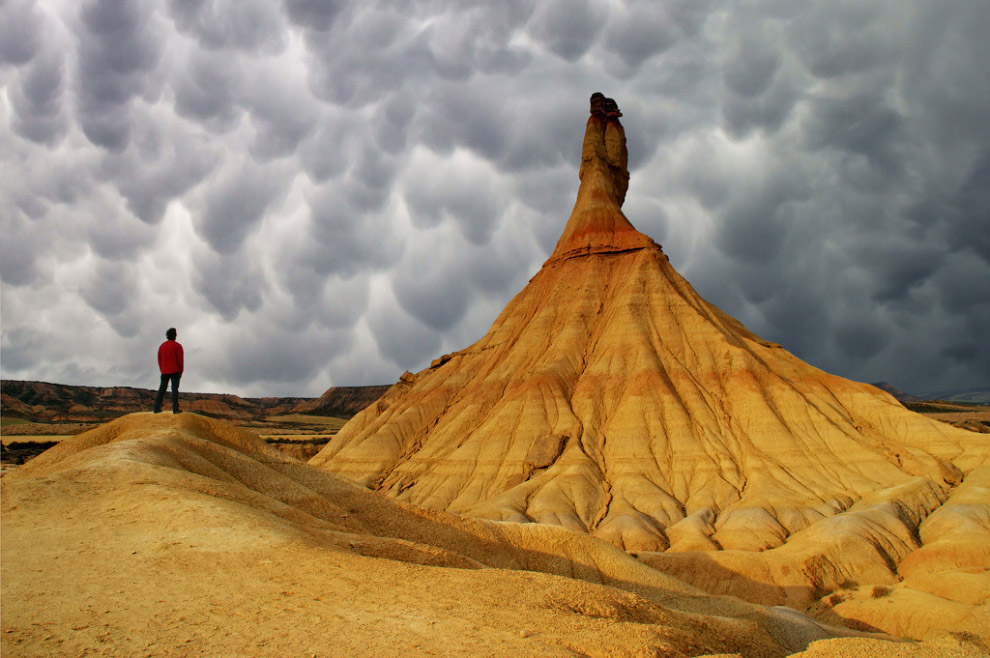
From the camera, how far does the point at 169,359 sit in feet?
60.6

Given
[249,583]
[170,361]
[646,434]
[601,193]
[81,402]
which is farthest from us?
[81,402]

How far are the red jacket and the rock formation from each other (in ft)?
85.4

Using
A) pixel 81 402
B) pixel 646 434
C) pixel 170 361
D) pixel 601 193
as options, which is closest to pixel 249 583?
pixel 170 361

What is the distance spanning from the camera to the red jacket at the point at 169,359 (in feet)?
60.5

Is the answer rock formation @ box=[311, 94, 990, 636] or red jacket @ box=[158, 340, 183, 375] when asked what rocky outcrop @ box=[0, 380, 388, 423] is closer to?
rock formation @ box=[311, 94, 990, 636]

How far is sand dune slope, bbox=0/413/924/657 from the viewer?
7719 millimetres

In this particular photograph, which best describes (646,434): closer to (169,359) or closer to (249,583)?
(169,359)

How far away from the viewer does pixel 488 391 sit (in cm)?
6631

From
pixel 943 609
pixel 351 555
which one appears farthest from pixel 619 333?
pixel 351 555

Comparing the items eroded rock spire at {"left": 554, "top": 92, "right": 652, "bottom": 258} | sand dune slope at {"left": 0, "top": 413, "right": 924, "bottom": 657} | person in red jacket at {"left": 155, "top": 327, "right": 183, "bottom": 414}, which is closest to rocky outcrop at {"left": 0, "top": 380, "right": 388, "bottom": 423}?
eroded rock spire at {"left": 554, "top": 92, "right": 652, "bottom": 258}

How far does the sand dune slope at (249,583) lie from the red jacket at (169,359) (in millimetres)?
2284

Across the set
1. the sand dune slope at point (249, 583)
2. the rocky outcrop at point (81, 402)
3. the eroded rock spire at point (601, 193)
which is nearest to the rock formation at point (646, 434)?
the eroded rock spire at point (601, 193)

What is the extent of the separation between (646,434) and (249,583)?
49.1 meters

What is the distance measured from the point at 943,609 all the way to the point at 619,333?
138 ft
